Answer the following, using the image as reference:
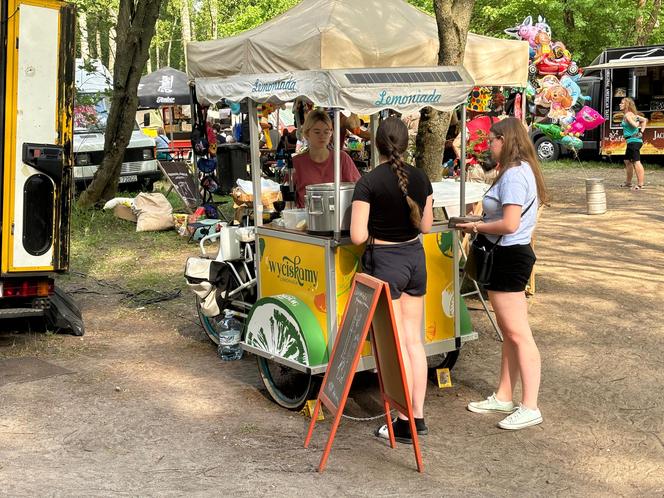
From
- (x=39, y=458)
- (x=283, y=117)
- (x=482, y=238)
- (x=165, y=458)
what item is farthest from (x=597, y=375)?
(x=283, y=117)

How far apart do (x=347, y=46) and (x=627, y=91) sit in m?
17.7

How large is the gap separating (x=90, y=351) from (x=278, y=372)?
1.74 meters

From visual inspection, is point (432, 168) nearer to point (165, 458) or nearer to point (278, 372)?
point (278, 372)

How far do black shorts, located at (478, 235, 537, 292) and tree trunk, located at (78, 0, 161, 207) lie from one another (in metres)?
10.5

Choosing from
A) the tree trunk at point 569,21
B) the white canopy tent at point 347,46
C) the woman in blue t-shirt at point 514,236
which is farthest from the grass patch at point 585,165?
the woman in blue t-shirt at point 514,236

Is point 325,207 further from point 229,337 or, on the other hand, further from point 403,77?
point 229,337

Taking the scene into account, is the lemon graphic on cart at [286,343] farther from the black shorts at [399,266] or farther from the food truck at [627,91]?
the food truck at [627,91]

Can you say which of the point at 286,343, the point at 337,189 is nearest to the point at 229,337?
the point at 286,343

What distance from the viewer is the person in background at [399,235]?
16.1ft

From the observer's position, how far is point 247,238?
257 inches

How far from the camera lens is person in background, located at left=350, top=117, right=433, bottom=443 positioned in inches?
194

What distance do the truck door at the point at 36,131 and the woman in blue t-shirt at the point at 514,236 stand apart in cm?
310

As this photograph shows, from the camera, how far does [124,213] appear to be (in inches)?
543

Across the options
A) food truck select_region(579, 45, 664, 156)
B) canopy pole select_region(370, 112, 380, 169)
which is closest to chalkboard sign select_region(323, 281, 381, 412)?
canopy pole select_region(370, 112, 380, 169)
